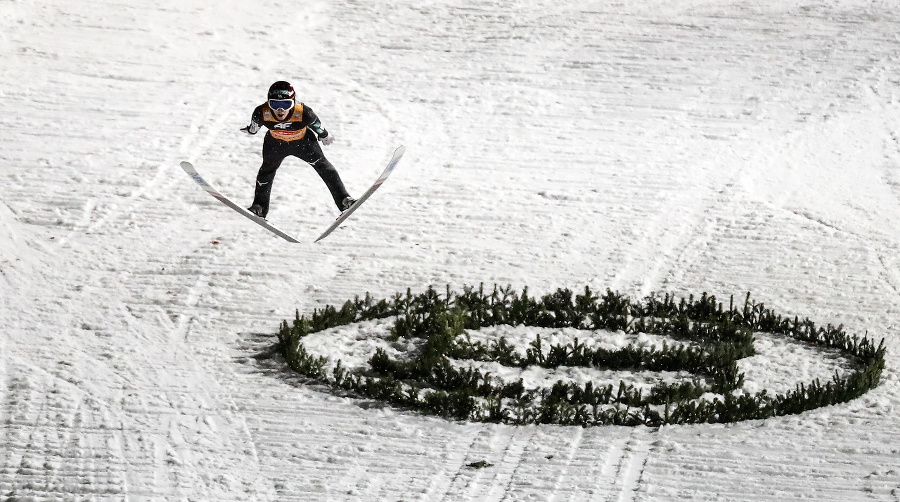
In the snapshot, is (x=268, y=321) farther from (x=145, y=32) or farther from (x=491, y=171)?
(x=145, y=32)

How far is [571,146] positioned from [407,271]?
3.44 m

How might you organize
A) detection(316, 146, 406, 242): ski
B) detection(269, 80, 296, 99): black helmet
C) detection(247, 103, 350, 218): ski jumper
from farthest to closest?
detection(316, 146, 406, 242): ski
detection(247, 103, 350, 218): ski jumper
detection(269, 80, 296, 99): black helmet

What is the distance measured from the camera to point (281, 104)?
8695mm

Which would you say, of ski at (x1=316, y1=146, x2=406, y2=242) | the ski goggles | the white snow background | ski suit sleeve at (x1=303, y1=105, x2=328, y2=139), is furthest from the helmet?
the white snow background

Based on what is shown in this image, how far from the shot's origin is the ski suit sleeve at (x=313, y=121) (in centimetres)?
891

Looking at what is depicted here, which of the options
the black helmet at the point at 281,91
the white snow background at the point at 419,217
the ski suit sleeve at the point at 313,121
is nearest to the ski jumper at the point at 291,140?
the ski suit sleeve at the point at 313,121

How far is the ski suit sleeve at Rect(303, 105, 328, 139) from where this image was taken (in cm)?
891

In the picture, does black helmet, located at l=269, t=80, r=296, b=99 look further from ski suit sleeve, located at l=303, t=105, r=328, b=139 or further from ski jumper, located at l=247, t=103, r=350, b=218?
ski suit sleeve, located at l=303, t=105, r=328, b=139

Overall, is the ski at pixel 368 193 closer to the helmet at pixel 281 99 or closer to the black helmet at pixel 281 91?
the helmet at pixel 281 99

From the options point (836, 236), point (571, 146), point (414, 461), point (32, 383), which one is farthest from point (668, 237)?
point (32, 383)

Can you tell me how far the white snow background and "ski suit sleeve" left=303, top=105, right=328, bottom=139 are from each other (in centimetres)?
154

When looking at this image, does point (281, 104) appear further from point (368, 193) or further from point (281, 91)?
point (368, 193)

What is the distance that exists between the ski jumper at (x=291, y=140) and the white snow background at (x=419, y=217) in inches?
40.0

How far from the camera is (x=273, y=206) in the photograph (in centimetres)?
1182
